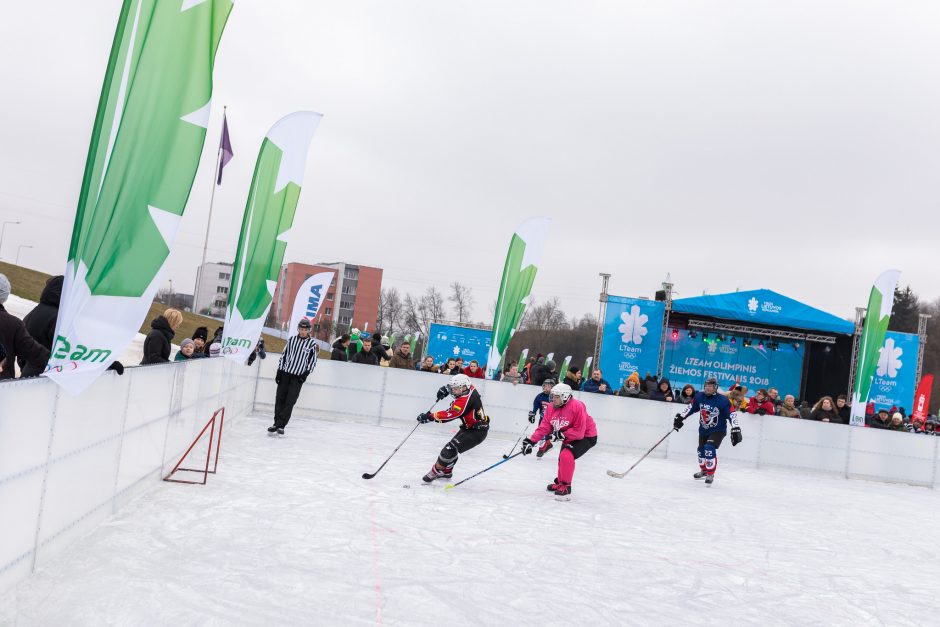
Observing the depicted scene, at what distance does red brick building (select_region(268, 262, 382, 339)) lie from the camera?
86688mm

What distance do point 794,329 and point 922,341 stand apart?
292 cm

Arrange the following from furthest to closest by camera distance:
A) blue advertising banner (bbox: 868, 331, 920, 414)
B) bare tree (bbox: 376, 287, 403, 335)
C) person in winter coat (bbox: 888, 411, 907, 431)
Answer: bare tree (bbox: 376, 287, 403, 335) → blue advertising banner (bbox: 868, 331, 920, 414) → person in winter coat (bbox: 888, 411, 907, 431)

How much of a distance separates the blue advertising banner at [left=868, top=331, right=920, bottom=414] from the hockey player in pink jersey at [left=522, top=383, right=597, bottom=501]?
13.0 meters

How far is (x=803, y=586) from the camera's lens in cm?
521

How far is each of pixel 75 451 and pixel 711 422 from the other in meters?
8.21

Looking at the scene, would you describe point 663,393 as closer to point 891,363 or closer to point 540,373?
point 540,373

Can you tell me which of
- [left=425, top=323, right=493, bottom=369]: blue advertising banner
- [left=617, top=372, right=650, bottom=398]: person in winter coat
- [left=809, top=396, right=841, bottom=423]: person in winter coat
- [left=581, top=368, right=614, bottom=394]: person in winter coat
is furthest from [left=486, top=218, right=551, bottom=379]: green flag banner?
[left=425, top=323, right=493, bottom=369]: blue advertising banner

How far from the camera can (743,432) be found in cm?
1319

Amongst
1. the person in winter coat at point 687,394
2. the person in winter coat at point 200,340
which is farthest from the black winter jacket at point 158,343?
the person in winter coat at point 687,394

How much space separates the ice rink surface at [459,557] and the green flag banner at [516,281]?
14.7ft

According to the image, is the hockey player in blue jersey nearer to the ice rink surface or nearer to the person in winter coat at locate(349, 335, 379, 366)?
the ice rink surface

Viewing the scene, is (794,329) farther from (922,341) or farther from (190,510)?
(190,510)

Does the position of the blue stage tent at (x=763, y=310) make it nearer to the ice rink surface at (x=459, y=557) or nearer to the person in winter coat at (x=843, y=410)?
the person in winter coat at (x=843, y=410)

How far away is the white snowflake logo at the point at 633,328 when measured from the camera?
1802 centimetres
